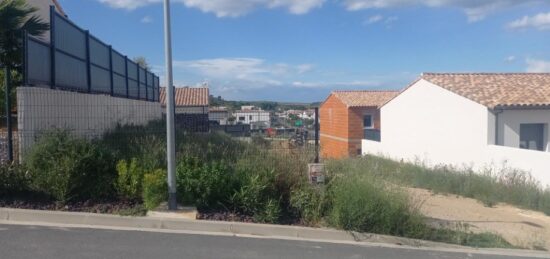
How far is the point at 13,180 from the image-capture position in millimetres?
8945

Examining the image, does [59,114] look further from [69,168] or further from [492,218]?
[492,218]

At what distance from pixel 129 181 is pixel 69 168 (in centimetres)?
100

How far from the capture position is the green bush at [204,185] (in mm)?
9023

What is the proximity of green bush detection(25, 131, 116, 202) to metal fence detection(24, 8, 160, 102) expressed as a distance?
6.10 feet

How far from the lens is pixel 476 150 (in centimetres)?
2361

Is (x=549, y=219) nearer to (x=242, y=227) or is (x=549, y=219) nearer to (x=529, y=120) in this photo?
(x=242, y=227)

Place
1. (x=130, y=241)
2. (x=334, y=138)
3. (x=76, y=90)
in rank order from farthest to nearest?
(x=334, y=138), (x=76, y=90), (x=130, y=241)

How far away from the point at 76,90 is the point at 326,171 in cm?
715

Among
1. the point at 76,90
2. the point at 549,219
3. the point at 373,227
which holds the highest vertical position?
the point at 76,90

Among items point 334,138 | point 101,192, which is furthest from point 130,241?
point 334,138

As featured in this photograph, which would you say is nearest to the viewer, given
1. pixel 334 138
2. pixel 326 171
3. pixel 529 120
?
pixel 326 171

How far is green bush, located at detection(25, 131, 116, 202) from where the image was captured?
8.70 meters

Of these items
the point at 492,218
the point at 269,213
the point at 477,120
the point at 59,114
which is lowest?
the point at 492,218

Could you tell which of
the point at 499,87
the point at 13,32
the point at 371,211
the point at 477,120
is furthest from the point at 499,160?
the point at 13,32
